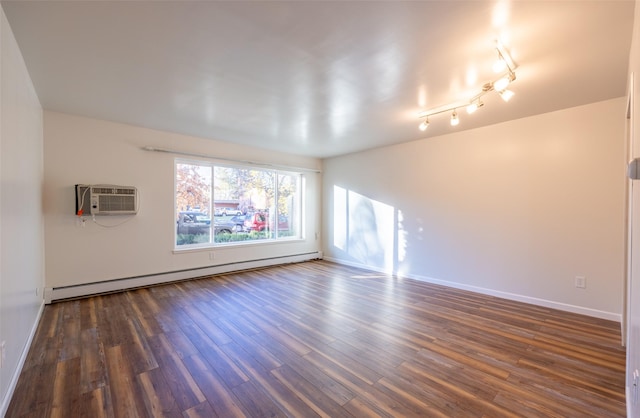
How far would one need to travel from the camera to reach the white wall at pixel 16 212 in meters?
1.66

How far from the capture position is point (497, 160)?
3.80m

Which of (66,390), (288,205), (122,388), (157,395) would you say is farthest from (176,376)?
(288,205)

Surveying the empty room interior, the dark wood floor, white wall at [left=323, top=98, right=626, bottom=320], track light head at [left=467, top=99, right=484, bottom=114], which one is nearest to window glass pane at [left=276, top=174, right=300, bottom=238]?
the empty room interior

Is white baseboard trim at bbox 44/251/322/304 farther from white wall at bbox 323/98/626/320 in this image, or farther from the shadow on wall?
white wall at bbox 323/98/626/320

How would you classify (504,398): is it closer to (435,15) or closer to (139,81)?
(435,15)

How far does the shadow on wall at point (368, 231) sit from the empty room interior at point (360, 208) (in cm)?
5

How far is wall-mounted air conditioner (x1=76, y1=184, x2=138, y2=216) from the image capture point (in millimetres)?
3568

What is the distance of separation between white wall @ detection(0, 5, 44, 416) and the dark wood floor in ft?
0.79

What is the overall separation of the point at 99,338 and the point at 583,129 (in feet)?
18.5

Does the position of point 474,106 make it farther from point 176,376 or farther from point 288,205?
point 288,205

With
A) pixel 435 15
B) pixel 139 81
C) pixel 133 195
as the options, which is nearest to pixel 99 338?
pixel 133 195

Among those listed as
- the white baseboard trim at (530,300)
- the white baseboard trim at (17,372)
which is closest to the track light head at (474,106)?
the white baseboard trim at (530,300)

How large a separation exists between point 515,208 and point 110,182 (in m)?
5.69

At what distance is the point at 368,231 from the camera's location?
216 inches
